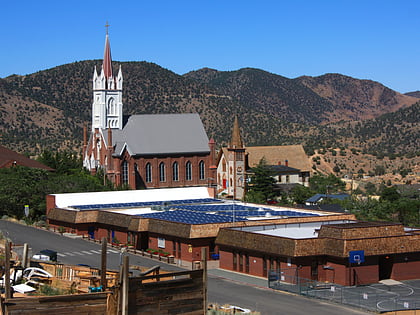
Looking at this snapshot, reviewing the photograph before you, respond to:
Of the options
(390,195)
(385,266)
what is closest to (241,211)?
(385,266)

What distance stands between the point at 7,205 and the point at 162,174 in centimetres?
2669

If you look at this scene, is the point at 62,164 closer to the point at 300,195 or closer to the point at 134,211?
the point at 300,195

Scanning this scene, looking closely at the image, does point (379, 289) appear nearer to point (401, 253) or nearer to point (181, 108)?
point (401, 253)

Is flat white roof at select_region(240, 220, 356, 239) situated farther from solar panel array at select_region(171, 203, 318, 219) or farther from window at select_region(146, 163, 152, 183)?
window at select_region(146, 163, 152, 183)

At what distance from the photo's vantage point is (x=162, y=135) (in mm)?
98188

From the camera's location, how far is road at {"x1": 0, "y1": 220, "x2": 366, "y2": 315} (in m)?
34.8

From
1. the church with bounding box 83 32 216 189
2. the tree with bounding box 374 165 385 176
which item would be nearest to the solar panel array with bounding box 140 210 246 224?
the church with bounding box 83 32 216 189

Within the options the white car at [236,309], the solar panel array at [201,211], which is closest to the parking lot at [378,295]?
the white car at [236,309]

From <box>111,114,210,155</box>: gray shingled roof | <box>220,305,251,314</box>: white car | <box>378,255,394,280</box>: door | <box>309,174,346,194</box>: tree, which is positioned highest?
<box>111,114,210,155</box>: gray shingled roof

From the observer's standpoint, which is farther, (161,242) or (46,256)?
(161,242)

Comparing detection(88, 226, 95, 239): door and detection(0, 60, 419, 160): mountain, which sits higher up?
detection(0, 60, 419, 160): mountain

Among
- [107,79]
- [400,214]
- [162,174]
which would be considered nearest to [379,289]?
[400,214]

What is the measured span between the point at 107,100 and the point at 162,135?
8478 mm

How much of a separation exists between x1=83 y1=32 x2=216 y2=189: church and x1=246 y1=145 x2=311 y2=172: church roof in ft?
33.0
